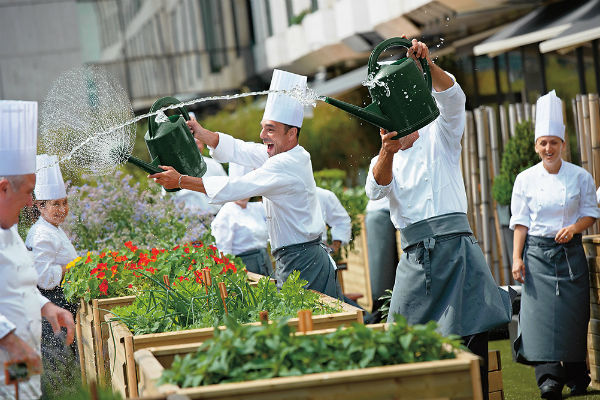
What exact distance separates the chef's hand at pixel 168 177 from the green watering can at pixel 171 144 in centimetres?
5

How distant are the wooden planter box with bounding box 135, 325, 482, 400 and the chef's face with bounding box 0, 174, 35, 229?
2.47 feet

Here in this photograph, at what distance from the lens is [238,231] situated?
716 cm

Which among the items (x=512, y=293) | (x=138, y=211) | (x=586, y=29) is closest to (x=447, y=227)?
(x=512, y=293)

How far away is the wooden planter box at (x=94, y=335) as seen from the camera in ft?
15.3

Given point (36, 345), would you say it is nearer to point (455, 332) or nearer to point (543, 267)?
point (455, 332)

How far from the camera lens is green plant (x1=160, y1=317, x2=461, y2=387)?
8.14ft

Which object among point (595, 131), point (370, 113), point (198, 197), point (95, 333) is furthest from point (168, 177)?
point (198, 197)

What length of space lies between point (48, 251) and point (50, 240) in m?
0.07

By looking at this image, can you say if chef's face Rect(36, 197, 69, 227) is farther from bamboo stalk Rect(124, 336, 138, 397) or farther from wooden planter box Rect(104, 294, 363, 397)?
bamboo stalk Rect(124, 336, 138, 397)

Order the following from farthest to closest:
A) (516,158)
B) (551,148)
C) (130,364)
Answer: (516,158)
(551,148)
(130,364)

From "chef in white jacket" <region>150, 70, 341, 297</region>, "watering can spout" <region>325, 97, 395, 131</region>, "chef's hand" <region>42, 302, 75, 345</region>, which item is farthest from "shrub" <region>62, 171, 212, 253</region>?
"chef's hand" <region>42, 302, 75, 345</region>

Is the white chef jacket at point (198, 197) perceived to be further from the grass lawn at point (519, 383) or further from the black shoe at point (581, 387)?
the black shoe at point (581, 387)

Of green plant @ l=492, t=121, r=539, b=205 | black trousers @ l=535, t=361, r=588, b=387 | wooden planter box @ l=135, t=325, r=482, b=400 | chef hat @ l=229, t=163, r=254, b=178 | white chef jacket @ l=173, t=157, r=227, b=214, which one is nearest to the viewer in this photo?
wooden planter box @ l=135, t=325, r=482, b=400

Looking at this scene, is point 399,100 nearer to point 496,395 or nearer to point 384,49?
point 384,49
